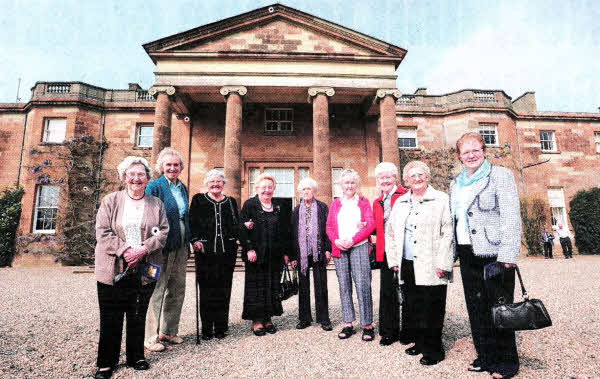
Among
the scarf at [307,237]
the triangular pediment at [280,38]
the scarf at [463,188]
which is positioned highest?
the triangular pediment at [280,38]

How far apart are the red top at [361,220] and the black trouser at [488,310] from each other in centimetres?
109

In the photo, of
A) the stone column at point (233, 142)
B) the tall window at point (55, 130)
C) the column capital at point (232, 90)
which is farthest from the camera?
the tall window at point (55, 130)

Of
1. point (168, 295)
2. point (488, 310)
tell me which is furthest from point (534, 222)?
point (168, 295)

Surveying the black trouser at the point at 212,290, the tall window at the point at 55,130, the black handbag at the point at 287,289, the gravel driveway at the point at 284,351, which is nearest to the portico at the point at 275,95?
the tall window at the point at 55,130

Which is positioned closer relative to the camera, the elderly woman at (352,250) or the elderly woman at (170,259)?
the elderly woman at (170,259)

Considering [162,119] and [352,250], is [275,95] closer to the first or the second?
[162,119]

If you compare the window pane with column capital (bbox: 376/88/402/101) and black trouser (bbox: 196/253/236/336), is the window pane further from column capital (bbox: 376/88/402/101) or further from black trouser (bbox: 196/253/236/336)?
column capital (bbox: 376/88/402/101)

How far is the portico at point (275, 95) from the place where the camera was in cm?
1230

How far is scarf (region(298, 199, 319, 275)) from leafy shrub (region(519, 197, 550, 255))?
1593 centimetres

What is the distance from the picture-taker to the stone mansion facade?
12633 mm

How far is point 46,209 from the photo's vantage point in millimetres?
15273

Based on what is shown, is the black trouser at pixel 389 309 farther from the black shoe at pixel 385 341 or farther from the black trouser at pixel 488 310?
the black trouser at pixel 488 310

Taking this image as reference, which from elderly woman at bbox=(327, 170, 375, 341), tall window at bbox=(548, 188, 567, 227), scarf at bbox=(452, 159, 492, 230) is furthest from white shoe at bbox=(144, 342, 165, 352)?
tall window at bbox=(548, 188, 567, 227)

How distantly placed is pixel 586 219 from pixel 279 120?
55.5 feet
